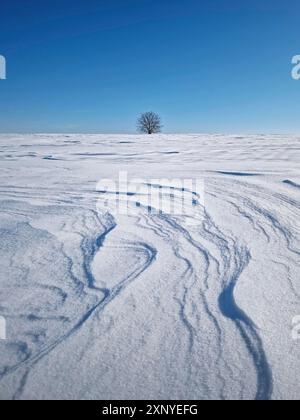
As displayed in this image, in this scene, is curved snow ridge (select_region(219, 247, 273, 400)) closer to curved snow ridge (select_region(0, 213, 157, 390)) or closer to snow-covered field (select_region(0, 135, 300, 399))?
snow-covered field (select_region(0, 135, 300, 399))

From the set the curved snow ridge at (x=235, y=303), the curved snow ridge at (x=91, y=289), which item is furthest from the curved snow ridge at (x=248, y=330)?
the curved snow ridge at (x=91, y=289)

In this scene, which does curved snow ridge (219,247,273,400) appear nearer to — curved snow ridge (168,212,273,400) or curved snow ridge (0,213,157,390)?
curved snow ridge (168,212,273,400)

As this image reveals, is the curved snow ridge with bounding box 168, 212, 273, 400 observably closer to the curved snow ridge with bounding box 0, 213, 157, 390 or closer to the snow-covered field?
the snow-covered field

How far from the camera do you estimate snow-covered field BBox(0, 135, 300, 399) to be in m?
0.95

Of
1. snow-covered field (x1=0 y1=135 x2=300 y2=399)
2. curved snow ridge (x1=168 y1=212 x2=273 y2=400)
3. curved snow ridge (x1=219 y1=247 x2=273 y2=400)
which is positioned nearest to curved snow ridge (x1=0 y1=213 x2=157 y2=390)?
snow-covered field (x1=0 y1=135 x2=300 y2=399)

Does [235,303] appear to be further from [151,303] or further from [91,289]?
[91,289]

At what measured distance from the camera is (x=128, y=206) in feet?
8.58

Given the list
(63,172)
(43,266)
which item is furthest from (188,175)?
(43,266)

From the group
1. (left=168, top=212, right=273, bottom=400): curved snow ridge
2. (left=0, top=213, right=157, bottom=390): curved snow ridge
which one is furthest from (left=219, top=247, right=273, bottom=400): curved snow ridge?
(left=0, top=213, right=157, bottom=390): curved snow ridge

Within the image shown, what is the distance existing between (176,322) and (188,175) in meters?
2.91

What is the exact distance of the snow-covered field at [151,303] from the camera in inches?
37.4

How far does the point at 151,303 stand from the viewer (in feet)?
4.28

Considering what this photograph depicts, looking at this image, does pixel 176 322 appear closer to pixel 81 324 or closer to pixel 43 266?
pixel 81 324
